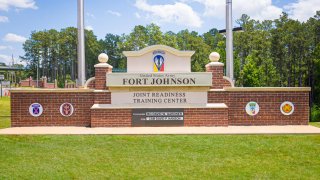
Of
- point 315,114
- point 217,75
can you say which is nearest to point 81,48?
point 217,75

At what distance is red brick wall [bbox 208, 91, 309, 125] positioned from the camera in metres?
11.3

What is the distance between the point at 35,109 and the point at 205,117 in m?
5.74

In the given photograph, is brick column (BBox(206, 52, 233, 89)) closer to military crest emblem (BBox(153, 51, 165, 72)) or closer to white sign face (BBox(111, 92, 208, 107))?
white sign face (BBox(111, 92, 208, 107))

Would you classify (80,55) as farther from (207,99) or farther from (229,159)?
(229,159)

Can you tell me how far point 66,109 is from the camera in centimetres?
1140

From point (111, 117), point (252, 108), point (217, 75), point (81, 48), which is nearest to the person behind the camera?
point (111, 117)

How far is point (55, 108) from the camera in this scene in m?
11.4

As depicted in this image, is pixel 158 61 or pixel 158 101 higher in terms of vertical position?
pixel 158 61

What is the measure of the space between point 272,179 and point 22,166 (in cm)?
449

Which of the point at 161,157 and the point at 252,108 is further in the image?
the point at 252,108

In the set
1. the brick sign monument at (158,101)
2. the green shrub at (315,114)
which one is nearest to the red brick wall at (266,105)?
the brick sign monument at (158,101)

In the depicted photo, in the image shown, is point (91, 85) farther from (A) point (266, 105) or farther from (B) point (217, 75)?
(A) point (266, 105)

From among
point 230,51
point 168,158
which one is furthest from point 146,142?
point 230,51

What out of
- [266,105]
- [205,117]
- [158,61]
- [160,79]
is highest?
[158,61]
